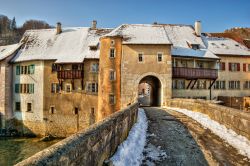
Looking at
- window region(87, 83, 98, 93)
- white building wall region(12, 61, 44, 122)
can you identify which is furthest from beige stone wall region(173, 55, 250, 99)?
white building wall region(12, 61, 44, 122)

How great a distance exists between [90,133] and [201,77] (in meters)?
28.1

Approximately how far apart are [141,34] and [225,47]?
43.1 feet

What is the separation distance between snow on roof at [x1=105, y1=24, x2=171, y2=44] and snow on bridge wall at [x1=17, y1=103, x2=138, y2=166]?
2247 centimetres

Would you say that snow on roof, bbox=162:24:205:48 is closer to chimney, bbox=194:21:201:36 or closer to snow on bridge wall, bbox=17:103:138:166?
chimney, bbox=194:21:201:36

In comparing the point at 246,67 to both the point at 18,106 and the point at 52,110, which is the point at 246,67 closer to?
the point at 52,110

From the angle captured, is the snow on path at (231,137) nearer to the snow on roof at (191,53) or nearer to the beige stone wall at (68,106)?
the snow on roof at (191,53)

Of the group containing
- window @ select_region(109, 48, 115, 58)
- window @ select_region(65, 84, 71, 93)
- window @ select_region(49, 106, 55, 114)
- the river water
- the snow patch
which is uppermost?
window @ select_region(109, 48, 115, 58)

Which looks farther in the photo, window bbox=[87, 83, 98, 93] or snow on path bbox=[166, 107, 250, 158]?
window bbox=[87, 83, 98, 93]

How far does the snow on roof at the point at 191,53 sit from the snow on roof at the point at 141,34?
235 centimetres

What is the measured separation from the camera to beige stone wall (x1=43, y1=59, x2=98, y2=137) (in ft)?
106

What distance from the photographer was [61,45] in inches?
1422

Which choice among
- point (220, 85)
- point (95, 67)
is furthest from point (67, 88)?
point (220, 85)

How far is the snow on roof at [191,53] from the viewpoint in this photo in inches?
1225

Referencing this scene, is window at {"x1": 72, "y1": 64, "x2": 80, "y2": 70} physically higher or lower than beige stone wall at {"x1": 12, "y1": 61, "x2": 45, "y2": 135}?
higher
